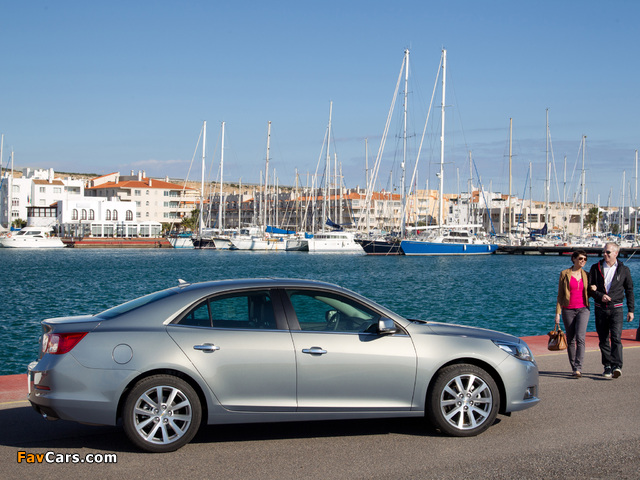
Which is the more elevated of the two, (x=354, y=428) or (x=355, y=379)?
(x=355, y=379)

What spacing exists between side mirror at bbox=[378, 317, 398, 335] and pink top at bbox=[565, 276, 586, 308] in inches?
154

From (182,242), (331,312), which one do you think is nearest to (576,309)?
(331,312)

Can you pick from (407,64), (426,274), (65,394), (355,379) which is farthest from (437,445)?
(407,64)

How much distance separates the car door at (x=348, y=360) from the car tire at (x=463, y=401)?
28 cm

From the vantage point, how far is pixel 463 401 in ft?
22.5

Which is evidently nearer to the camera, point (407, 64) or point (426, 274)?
point (426, 274)

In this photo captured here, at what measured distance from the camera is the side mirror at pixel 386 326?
6.64m

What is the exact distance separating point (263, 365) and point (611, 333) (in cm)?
541

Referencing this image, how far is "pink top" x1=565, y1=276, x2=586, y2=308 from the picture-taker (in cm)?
959

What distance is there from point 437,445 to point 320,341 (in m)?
1.42

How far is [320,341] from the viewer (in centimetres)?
661

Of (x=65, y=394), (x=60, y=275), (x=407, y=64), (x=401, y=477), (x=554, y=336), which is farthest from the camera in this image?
(x=407, y=64)

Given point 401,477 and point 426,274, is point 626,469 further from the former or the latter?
point 426,274

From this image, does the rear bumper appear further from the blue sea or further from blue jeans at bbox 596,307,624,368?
the blue sea
